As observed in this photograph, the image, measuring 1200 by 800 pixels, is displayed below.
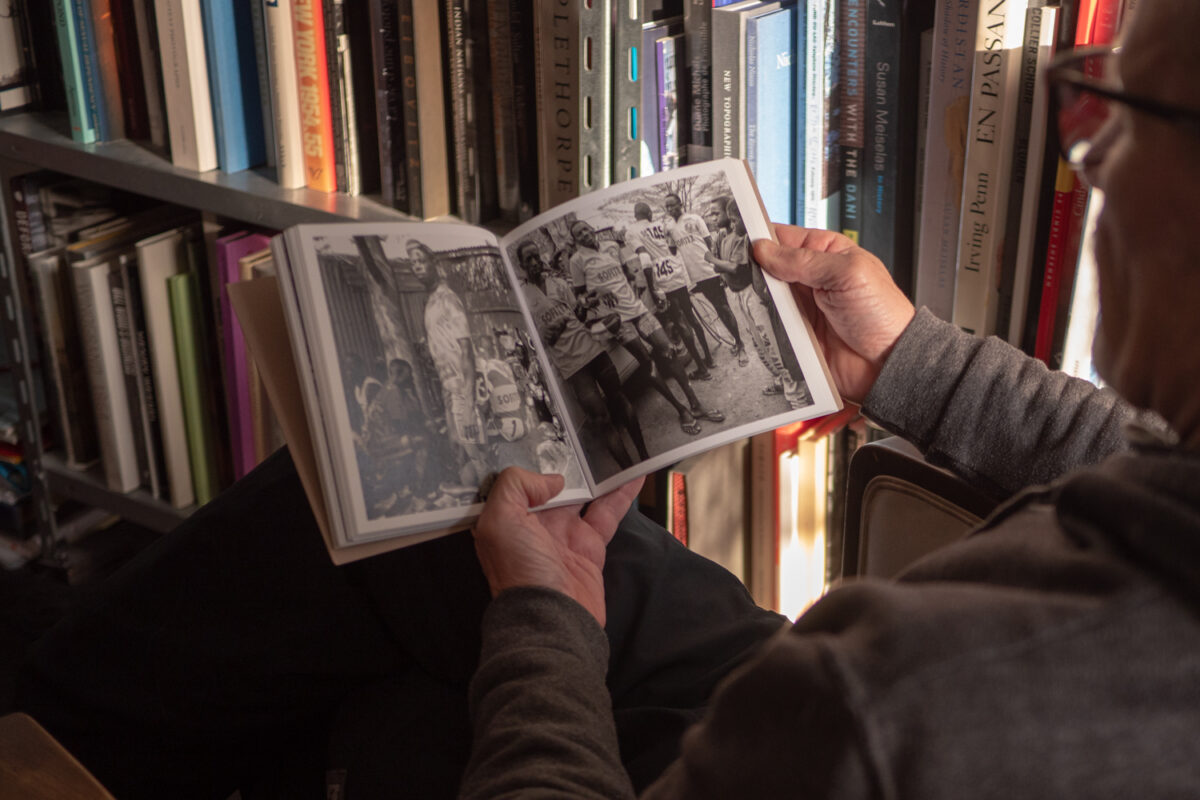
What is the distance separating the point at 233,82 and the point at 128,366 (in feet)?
1.42

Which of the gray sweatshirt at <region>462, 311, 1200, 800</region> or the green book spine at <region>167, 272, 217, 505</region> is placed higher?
the gray sweatshirt at <region>462, 311, 1200, 800</region>

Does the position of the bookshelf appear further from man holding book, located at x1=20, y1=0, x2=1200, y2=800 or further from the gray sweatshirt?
the gray sweatshirt

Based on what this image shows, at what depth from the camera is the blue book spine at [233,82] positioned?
3.84 ft

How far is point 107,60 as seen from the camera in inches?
49.5

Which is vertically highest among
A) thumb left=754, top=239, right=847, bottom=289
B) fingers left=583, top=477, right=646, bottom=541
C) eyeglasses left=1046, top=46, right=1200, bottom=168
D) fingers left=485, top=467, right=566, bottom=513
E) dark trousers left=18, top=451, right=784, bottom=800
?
eyeglasses left=1046, top=46, right=1200, bottom=168

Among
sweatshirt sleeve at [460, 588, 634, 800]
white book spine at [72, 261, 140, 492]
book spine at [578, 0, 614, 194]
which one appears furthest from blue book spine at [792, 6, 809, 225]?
white book spine at [72, 261, 140, 492]

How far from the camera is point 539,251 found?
810mm

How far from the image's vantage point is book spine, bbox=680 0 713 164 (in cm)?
99

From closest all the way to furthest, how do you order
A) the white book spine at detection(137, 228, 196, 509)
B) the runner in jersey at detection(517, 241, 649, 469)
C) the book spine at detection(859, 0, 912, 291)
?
1. the runner in jersey at detection(517, 241, 649, 469)
2. the book spine at detection(859, 0, 912, 291)
3. the white book spine at detection(137, 228, 196, 509)

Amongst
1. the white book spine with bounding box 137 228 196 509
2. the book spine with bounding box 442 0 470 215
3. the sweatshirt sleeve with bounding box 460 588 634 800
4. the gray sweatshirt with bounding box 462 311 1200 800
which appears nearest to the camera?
the gray sweatshirt with bounding box 462 311 1200 800

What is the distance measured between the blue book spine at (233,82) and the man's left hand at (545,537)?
0.67 meters

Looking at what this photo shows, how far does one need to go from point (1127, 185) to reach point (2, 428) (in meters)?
1.53

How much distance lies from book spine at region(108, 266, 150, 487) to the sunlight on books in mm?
864

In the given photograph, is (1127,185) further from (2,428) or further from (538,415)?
(2,428)
